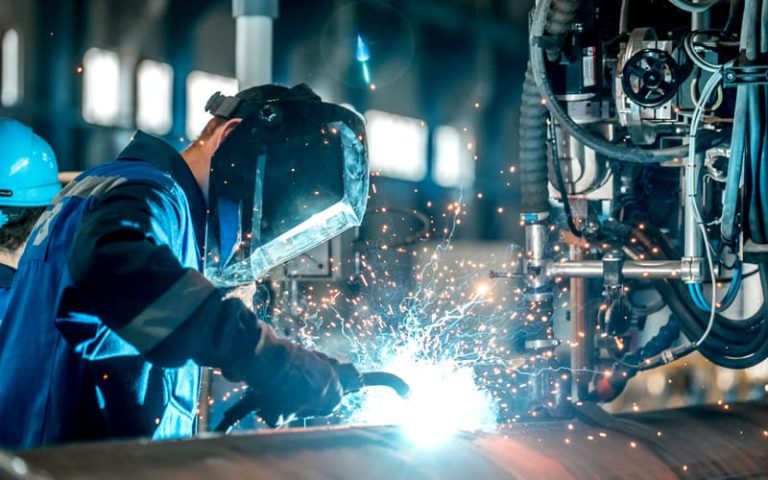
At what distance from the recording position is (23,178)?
436 cm

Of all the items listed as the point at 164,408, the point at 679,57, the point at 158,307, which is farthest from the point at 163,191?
the point at 679,57

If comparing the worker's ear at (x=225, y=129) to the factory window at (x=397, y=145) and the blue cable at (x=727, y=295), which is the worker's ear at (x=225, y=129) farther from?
the factory window at (x=397, y=145)

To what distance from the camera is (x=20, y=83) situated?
6.56 metres

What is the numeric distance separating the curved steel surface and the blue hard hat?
8.64ft

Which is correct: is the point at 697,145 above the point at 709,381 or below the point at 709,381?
above

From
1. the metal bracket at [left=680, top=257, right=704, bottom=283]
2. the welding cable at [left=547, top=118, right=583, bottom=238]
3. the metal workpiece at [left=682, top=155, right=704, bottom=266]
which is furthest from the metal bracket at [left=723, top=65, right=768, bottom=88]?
the welding cable at [left=547, top=118, right=583, bottom=238]

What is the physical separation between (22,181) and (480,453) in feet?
9.51

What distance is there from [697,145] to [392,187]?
5.57 m

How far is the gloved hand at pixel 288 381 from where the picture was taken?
2121 mm

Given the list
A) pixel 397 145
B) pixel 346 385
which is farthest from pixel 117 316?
pixel 397 145

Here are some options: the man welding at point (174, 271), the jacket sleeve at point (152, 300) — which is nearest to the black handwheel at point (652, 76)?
the man welding at point (174, 271)

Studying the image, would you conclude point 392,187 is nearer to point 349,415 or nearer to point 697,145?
point 349,415

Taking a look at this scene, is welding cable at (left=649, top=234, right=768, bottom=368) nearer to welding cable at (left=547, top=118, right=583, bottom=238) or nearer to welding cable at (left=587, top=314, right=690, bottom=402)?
welding cable at (left=587, top=314, right=690, bottom=402)

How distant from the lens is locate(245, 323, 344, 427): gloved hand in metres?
2.12
